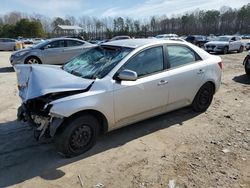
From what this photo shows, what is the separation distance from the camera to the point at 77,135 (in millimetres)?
4039

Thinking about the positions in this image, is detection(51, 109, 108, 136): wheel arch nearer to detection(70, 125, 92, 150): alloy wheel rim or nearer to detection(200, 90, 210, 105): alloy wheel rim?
detection(70, 125, 92, 150): alloy wheel rim

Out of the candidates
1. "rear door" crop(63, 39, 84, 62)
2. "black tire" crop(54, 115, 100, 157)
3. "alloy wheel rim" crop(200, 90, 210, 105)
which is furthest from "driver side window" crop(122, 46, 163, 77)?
"rear door" crop(63, 39, 84, 62)

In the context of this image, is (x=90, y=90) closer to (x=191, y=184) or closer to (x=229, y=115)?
(x=191, y=184)

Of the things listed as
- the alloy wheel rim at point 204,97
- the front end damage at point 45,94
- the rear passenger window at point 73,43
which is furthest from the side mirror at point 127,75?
the rear passenger window at point 73,43

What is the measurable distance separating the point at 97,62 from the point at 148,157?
5.97 ft

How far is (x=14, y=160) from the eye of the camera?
13.2ft

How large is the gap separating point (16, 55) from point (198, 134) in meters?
10.1

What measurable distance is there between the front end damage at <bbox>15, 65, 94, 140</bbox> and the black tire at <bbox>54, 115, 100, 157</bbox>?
14 centimetres

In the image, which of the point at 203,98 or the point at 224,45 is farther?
the point at 224,45

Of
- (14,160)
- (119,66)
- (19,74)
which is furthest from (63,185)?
(19,74)

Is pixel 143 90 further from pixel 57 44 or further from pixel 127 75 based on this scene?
pixel 57 44

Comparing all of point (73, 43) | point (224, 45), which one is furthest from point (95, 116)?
point (224, 45)

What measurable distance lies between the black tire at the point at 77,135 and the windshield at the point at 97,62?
0.74 metres

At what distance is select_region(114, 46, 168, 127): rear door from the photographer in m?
4.37
